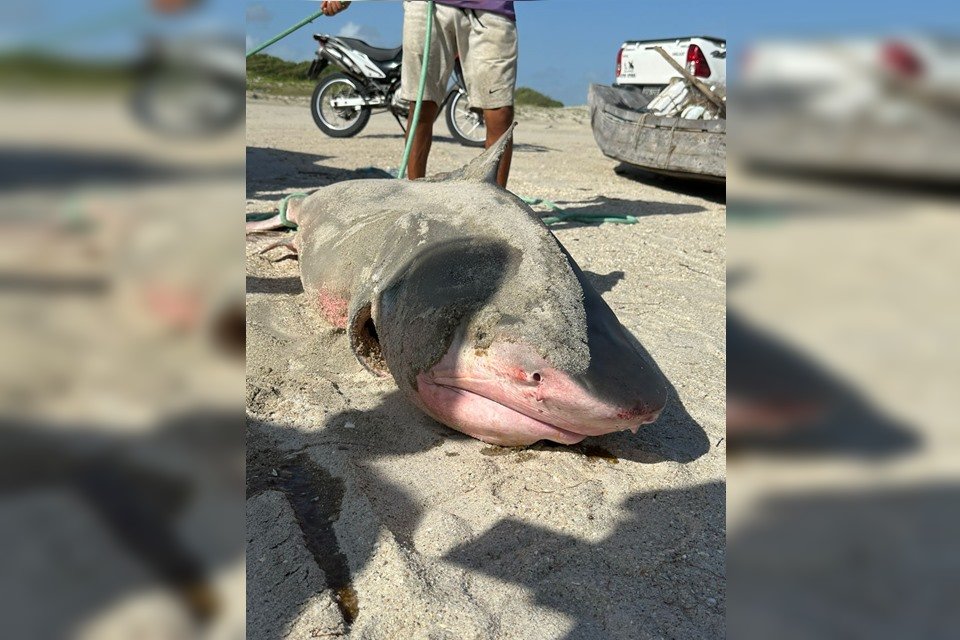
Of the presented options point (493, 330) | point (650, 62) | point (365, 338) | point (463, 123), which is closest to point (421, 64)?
point (365, 338)

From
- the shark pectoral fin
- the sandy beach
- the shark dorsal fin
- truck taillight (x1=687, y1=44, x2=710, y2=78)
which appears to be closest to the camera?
the sandy beach

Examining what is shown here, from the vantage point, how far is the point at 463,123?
10930mm

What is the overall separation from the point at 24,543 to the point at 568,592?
1460mm

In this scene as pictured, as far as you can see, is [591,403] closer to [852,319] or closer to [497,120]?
[852,319]

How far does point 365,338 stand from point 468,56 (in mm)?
3039

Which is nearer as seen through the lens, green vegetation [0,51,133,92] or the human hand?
green vegetation [0,51,133,92]

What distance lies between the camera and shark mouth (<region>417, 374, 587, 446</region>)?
2354 mm

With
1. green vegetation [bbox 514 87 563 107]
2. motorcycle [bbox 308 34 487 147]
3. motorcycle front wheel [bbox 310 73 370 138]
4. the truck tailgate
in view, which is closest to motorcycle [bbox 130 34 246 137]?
motorcycle [bbox 308 34 487 147]

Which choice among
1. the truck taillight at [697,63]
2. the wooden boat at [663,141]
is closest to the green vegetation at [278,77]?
the truck taillight at [697,63]

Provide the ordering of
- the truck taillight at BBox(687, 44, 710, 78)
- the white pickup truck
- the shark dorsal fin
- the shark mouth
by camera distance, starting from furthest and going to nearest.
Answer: the white pickup truck → the truck taillight at BBox(687, 44, 710, 78) → the shark dorsal fin → the shark mouth

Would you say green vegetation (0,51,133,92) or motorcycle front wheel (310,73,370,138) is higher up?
green vegetation (0,51,133,92)

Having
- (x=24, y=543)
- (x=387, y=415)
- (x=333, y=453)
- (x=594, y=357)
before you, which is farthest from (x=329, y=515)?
(x=24, y=543)

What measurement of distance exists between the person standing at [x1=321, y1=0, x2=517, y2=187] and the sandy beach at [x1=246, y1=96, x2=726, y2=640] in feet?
6.61

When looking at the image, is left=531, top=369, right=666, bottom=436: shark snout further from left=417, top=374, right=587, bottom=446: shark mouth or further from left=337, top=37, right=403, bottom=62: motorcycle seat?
left=337, top=37, right=403, bottom=62: motorcycle seat
